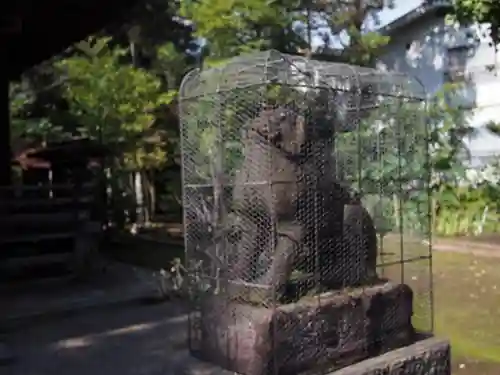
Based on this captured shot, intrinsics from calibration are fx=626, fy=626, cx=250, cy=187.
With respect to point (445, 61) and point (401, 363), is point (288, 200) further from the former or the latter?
point (445, 61)

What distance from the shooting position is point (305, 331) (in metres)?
4.20

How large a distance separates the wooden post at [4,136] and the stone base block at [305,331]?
5872mm

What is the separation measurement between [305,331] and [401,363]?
2.92 feet

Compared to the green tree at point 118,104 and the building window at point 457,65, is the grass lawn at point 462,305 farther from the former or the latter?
the building window at point 457,65

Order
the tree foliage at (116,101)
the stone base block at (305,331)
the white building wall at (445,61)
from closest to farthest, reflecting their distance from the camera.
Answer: the stone base block at (305,331) < the tree foliage at (116,101) < the white building wall at (445,61)

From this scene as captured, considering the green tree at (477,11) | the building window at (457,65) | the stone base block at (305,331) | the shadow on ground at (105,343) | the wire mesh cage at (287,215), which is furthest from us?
the building window at (457,65)

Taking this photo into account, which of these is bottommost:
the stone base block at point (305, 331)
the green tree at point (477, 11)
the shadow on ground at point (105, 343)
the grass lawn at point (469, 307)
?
the grass lawn at point (469, 307)

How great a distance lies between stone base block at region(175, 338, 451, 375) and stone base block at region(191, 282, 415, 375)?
0.07 m

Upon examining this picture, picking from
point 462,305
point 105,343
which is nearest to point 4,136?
point 105,343

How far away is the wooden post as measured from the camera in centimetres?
950

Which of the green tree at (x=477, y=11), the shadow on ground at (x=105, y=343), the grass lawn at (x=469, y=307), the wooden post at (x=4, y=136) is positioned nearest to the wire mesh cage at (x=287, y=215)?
the shadow on ground at (x=105, y=343)

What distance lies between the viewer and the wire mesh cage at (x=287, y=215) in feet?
13.8

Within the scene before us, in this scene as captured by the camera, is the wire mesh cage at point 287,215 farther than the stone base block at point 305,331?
Yes

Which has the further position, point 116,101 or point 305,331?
point 116,101
